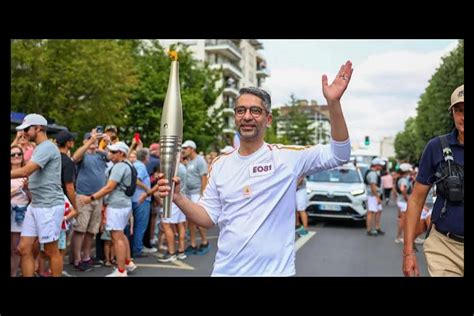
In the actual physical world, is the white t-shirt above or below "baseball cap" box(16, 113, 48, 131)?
below

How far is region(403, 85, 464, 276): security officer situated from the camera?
3.53m

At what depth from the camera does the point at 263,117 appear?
10.2 ft

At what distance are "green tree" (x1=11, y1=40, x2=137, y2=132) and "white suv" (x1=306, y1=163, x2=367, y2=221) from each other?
37.9 feet

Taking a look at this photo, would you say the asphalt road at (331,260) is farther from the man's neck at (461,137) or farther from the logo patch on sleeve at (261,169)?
the logo patch on sleeve at (261,169)

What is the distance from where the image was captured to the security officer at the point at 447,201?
3.53 m

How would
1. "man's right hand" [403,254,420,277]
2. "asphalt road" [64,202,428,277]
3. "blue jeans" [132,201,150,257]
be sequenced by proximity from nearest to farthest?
"man's right hand" [403,254,420,277] < "asphalt road" [64,202,428,277] < "blue jeans" [132,201,150,257]

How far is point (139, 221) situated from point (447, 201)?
6111 mm

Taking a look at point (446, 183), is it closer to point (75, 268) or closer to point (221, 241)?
point (221, 241)

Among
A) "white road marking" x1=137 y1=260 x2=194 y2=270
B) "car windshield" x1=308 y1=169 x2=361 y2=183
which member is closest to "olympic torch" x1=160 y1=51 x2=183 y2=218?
"white road marking" x1=137 y1=260 x2=194 y2=270

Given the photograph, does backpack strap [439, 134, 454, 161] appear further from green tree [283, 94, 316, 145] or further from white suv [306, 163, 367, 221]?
green tree [283, 94, 316, 145]

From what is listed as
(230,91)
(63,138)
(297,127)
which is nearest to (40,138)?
(63,138)

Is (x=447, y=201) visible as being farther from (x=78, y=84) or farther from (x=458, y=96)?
(x=78, y=84)
